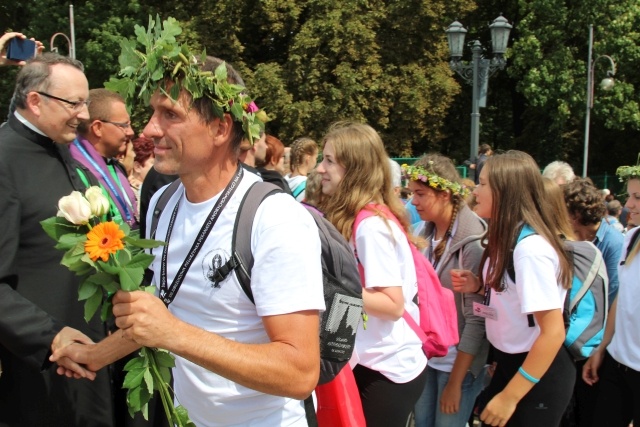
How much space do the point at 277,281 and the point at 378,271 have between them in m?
1.39

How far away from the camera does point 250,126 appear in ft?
7.28

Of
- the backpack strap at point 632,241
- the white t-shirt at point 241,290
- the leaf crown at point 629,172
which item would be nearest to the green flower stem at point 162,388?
the white t-shirt at point 241,290

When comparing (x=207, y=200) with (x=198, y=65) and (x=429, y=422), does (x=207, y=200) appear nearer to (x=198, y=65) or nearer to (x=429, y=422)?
(x=198, y=65)

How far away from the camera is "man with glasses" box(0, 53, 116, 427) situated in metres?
2.69

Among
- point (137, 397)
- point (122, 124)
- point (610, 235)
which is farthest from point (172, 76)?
point (610, 235)

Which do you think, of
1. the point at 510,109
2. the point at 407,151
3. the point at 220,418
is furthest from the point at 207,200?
the point at 510,109

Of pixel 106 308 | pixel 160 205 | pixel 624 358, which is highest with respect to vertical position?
pixel 160 205

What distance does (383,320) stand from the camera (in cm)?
339

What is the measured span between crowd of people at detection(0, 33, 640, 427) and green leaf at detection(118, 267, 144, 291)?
0.12 feet

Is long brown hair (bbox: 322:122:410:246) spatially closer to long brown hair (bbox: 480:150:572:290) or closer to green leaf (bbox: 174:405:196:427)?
long brown hair (bbox: 480:150:572:290)

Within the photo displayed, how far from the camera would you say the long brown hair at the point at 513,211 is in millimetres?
3480

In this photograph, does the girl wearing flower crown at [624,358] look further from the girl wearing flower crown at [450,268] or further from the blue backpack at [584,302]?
the girl wearing flower crown at [450,268]

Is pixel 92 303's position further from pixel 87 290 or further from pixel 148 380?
pixel 148 380

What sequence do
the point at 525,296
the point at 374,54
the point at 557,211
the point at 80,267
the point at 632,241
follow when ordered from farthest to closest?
1. the point at 374,54
2. the point at 632,241
3. the point at 557,211
4. the point at 525,296
5. the point at 80,267
